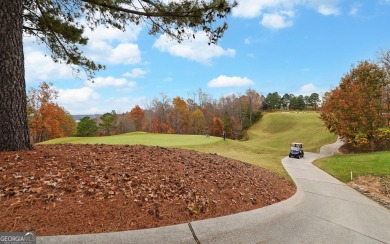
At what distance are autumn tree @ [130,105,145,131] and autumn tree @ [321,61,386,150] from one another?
6813cm

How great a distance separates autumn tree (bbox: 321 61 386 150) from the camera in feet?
91.6

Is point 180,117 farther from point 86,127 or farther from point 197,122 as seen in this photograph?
point 86,127

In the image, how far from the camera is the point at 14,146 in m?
6.48

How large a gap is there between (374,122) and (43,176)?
106 feet

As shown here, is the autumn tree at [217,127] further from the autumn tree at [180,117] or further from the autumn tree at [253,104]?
the autumn tree at [253,104]

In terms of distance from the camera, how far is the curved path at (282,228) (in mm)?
4117

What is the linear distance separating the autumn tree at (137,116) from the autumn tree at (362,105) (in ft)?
224

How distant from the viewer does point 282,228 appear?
537 centimetres

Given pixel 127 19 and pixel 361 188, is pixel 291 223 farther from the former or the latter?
pixel 361 188

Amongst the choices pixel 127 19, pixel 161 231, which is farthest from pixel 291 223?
pixel 127 19

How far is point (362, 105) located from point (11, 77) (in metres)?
30.9

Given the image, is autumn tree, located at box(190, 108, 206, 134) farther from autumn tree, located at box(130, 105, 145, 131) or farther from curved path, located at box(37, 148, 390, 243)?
curved path, located at box(37, 148, 390, 243)

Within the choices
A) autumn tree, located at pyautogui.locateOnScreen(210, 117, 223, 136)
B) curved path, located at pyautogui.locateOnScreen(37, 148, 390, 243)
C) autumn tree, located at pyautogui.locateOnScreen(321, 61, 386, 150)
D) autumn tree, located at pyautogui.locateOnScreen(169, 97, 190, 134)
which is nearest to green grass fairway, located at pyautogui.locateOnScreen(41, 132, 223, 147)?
autumn tree, located at pyautogui.locateOnScreen(321, 61, 386, 150)

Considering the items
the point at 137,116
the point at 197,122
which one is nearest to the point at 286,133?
the point at 197,122
